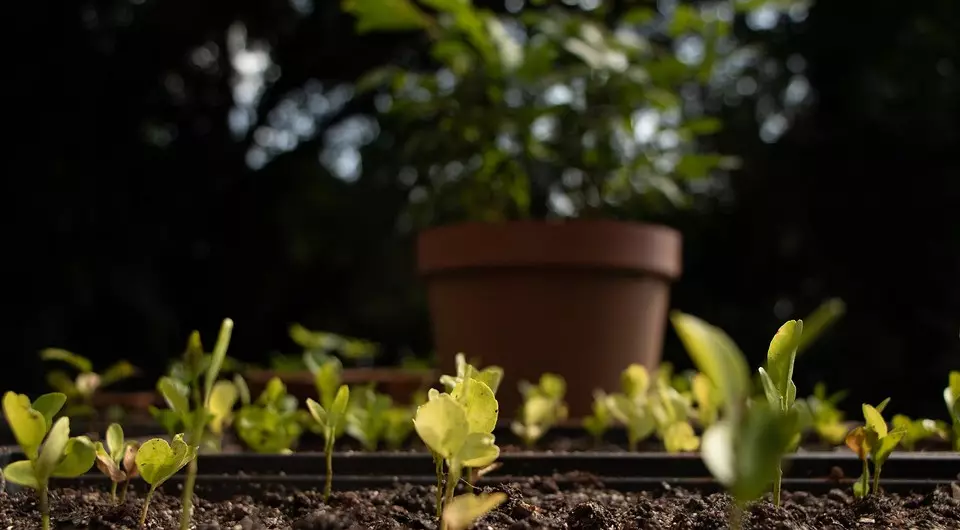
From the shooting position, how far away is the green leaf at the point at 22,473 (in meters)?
0.44

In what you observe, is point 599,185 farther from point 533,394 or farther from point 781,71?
point 781,71

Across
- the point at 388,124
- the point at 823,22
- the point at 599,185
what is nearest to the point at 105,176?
the point at 388,124

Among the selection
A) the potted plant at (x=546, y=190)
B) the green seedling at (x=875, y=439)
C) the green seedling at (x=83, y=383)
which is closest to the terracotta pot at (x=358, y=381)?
the potted plant at (x=546, y=190)

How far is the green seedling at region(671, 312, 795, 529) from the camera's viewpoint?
29cm

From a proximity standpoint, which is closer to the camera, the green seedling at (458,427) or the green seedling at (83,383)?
the green seedling at (458,427)

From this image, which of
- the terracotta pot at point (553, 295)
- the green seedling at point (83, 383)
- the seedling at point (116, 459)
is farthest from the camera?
the terracotta pot at point (553, 295)

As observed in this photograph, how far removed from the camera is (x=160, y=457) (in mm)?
488

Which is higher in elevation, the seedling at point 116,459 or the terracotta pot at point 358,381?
the terracotta pot at point 358,381

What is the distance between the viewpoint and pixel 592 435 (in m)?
1.01

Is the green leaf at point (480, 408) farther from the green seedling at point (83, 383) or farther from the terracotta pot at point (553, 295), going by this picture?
the terracotta pot at point (553, 295)

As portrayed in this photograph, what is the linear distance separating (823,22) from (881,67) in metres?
0.31

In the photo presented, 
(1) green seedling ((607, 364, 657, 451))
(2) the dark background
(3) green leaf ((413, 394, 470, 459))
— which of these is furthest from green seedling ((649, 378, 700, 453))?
(2) the dark background

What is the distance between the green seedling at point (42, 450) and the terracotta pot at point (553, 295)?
865 mm

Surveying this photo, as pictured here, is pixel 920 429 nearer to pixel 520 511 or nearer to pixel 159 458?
pixel 520 511
